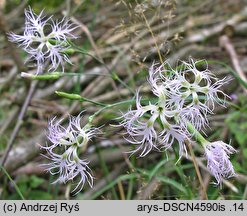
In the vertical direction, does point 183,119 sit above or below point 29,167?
below

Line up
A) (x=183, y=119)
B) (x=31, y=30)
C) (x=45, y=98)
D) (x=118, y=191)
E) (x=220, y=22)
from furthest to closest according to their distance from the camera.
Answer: (x=220, y=22) < (x=45, y=98) < (x=118, y=191) < (x=31, y=30) < (x=183, y=119)

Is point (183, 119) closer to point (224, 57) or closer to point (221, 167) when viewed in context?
point (221, 167)

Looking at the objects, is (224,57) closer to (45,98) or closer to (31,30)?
(45,98)

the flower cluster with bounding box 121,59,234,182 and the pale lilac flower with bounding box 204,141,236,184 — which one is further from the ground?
the flower cluster with bounding box 121,59,234,182

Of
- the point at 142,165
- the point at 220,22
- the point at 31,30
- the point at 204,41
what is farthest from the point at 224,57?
the point at 31,30

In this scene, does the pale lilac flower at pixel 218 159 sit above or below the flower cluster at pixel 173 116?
below

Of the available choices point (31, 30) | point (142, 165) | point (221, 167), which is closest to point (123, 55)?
point (142, 165)

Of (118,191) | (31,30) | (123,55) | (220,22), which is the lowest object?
(118,191)

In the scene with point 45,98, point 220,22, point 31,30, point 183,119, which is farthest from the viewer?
point 220,22

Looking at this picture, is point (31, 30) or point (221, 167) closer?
point (221, 167)
